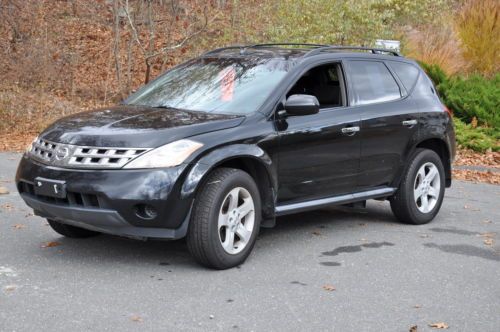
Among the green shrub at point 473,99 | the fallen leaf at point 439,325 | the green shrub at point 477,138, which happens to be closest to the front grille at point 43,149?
the fallen leaf at point 439,325

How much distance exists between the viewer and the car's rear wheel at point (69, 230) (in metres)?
6.40

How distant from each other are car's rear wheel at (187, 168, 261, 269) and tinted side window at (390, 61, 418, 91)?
2.60m

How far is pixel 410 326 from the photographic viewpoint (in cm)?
459

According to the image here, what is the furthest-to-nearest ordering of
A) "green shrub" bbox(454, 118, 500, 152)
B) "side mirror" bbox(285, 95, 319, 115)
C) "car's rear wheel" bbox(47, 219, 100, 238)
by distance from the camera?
"green shrub" bbox(454, 118, 500, 152) → "car's rear wheel" bbox(47, 219, 100, 238) → "side mirror" bbox(285, 95, 319, 115)

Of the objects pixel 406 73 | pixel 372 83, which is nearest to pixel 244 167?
pixel 372 83

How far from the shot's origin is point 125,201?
5.21 metres

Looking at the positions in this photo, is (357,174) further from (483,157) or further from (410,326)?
(483,157)

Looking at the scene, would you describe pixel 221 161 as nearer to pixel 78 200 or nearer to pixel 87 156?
pixel 87 156

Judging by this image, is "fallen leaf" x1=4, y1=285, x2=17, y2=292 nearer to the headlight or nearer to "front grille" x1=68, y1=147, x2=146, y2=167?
"front grille" x1=68, y1=147, x2=146, y2=167

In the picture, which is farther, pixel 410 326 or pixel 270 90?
pixel 270 90

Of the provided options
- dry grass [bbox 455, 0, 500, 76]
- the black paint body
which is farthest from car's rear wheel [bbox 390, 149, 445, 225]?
dry grass [bbox 455, 0, 500, 76]

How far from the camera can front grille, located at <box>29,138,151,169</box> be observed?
5273 mm

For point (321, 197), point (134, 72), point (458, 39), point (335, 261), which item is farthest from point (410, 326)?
point (134, 72)

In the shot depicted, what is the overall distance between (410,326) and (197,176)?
1.82 meters
